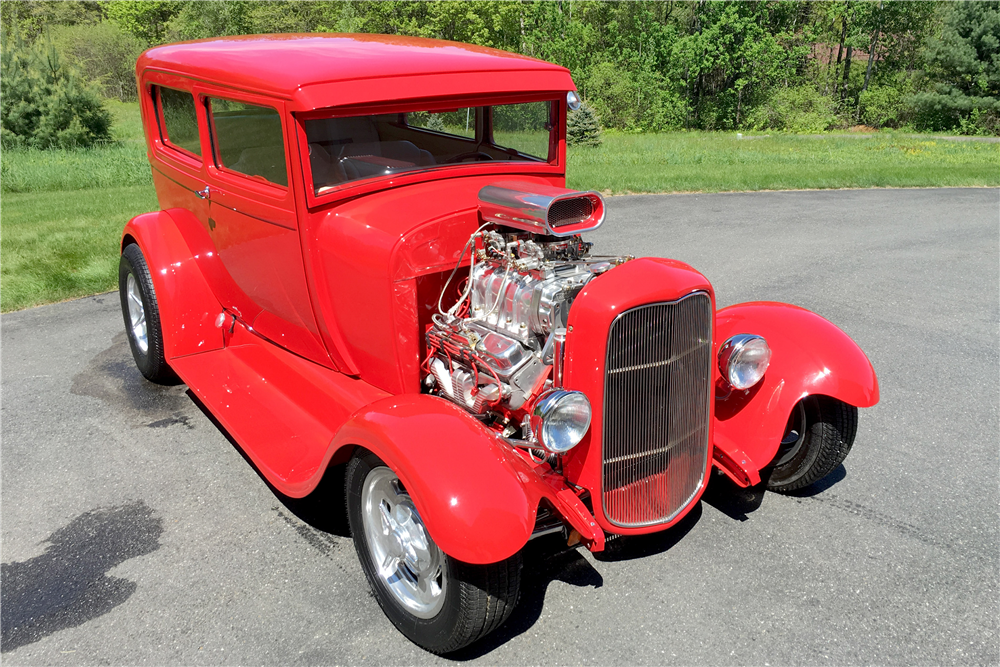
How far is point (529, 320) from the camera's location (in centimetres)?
284

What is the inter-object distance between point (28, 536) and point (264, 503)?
1.06 meters

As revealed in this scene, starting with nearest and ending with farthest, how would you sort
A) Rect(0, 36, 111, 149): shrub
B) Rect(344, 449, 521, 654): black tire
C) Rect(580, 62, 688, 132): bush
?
Rect(344, 449, 521, 654): black tire
Rect(0, 36, 111, 149): shrub
Rect(580, 62, 688, 132): bush

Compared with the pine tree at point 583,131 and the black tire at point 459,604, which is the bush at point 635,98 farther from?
the black tire at point 459,604

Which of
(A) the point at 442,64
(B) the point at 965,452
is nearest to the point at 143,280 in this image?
(A) the point at 442,64

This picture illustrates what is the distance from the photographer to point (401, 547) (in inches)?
105

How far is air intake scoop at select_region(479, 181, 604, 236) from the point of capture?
280 cm

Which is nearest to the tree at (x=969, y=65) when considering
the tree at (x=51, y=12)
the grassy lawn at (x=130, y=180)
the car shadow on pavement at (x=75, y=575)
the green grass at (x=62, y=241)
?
the grassy lawn at (x=130, y=180)

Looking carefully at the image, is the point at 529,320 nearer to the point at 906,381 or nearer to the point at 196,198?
the point at 196,198

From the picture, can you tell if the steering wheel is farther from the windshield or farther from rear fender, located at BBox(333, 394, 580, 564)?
rear fender, located at BBox(333, 394, 580, 564)

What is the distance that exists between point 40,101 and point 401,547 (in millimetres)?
15034

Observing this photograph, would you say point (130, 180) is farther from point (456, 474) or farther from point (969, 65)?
point (969, 65)

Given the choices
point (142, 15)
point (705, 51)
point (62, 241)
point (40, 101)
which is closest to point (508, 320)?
point (62, 241)

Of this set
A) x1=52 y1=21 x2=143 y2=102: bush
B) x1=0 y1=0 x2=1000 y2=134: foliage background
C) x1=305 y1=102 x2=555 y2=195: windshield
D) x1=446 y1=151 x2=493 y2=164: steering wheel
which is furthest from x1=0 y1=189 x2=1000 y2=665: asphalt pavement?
x1=52 y1=21 x2=143 y2=102: bush

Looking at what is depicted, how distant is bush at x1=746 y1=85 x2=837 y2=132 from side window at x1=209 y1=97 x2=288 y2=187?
3132 cm
